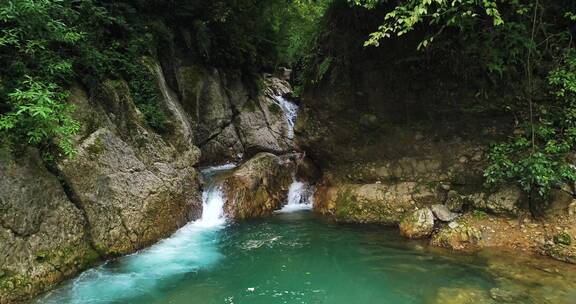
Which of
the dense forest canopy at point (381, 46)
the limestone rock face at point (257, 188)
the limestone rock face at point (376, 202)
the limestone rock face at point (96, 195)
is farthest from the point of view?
the limestone rock face at point (257, 188)

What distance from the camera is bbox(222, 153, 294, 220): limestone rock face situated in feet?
31.5

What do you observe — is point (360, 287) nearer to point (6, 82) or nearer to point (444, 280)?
point (444, 280)

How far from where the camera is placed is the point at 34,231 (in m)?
5.38

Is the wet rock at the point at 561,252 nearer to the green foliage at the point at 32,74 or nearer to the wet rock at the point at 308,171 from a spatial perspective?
the wet rock at the point at 308,171

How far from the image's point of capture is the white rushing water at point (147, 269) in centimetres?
538

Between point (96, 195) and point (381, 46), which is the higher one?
point (381, 46)

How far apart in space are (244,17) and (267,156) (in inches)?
262

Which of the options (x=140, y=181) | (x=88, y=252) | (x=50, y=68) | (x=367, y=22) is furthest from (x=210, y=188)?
(x=367, y=22)

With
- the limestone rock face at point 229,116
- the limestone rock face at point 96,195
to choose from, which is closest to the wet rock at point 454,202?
the limestone rock face at point 96,195

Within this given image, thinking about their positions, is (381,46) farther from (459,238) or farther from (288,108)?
(288,108)

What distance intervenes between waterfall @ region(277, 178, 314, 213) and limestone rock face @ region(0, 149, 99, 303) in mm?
5616

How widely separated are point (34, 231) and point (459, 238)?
7.00 metres

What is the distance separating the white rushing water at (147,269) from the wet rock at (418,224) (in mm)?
3739

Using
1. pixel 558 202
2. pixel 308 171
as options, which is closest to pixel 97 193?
pixel 308 171
